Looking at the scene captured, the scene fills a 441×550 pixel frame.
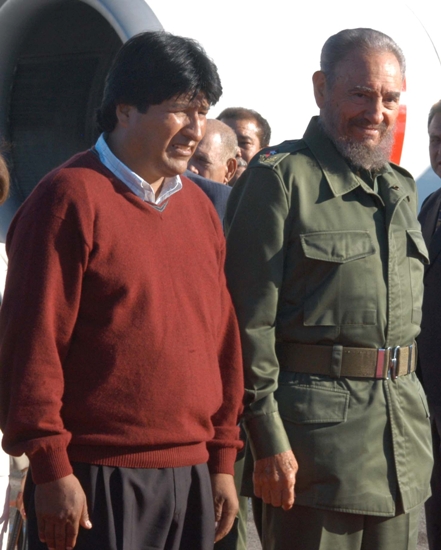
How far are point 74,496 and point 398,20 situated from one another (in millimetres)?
3968

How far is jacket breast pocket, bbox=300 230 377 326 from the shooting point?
2.41m

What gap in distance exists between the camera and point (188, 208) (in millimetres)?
2203

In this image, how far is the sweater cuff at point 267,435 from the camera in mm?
2330

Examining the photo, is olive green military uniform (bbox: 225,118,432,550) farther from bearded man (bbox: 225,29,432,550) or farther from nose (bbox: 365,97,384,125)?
nose (bbox: 365,97,384,125)

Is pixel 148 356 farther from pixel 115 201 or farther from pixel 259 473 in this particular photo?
pixel 259 473

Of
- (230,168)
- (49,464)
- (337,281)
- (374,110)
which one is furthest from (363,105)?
(230,168)

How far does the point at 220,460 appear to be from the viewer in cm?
224

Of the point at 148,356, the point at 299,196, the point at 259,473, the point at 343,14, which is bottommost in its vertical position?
the point at 259,473

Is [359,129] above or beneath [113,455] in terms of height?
above

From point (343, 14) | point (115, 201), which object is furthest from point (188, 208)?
point (343, 14)

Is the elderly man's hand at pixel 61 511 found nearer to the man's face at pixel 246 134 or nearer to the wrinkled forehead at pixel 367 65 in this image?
the wrinkled forehead at pixel 367 65

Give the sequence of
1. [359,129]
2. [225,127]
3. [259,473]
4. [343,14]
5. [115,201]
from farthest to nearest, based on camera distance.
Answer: [343,14]
[225,127]
[359,129]
[259,473]
[115,201]

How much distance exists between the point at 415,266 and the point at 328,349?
362 millimetres

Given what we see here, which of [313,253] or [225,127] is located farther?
[225,127]
